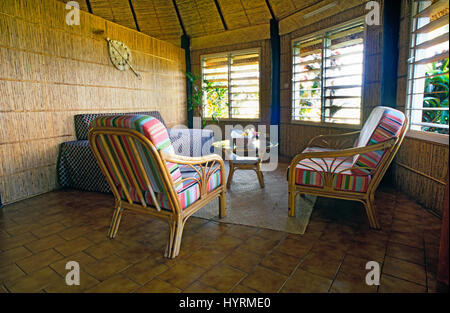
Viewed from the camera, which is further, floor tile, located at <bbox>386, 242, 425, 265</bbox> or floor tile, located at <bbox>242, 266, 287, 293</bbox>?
floor tile, located at <bbox>386, 242, 425, 265</bbox>

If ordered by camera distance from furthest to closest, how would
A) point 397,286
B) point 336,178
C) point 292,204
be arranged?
1. point 292,204
2. point 336,178
3. point 397,286

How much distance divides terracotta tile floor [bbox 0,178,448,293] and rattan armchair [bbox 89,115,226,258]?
0.22m

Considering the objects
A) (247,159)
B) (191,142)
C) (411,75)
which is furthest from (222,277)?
(191,142)

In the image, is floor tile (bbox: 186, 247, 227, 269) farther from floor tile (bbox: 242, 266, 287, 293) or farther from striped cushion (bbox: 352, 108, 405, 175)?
striped cushion (bbox: 352, 108, 405, 175)

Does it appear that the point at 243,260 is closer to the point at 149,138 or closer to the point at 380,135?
the point at 149,138

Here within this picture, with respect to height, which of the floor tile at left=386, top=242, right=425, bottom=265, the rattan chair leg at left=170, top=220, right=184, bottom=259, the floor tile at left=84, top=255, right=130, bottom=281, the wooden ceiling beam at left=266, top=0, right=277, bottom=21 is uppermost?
the wooden ceiling beam at left=266, top=0, right=277, bottom=21

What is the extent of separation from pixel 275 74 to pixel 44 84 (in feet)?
12.2

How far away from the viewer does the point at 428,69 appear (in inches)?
110

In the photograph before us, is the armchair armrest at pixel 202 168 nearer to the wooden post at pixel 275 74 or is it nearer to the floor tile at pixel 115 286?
the floor tile at pixel 115 286

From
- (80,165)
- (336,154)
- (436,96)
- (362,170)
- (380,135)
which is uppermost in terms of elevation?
(436,96)

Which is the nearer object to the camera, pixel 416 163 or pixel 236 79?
pixel 416 163

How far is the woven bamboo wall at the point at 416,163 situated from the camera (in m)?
2.45

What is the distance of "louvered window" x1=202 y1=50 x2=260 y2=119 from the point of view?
557 cm

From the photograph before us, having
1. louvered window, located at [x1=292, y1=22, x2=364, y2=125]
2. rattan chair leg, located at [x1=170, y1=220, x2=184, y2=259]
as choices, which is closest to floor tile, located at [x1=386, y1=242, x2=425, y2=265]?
rattan chair leg, located at [x1=170, y1=220, x2=184, y2=259]
